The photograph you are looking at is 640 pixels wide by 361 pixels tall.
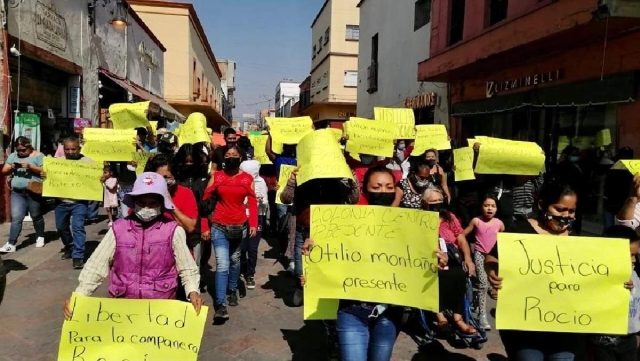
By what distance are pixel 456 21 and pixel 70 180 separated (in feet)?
38.5

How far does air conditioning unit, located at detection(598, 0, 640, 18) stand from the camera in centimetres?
652

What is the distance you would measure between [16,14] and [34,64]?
5.00 ft

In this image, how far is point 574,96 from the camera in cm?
873

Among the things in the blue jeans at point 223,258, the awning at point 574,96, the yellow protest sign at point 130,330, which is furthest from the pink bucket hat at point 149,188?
the awning at point 574,96

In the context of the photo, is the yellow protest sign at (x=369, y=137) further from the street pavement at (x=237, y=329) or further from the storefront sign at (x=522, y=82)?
the storefront sign at (x=522, y=82)

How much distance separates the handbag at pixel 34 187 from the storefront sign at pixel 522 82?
8.83 m

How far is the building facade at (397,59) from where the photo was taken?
16328mm

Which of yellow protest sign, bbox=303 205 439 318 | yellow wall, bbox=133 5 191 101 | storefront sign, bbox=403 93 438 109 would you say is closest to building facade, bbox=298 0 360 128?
yellow wall, bbox=133 5 191 101

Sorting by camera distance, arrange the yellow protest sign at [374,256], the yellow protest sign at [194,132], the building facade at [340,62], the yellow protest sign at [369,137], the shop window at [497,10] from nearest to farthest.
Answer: the yellow protest sign at [374,256]
the yellow protest sign at [369,137]
the yellow protest sign at [194,132]
the shop window at [497,10]
the building facade at [340,62]

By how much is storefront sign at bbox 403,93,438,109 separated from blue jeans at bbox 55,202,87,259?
1152 centimetres

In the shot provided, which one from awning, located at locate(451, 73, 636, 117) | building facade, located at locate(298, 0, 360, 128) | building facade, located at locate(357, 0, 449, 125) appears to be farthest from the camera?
building facade, located at locate(298, 0, 360, 128)

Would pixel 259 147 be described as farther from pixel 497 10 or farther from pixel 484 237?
pixel 497 10

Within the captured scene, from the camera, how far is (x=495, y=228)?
448 centimetres

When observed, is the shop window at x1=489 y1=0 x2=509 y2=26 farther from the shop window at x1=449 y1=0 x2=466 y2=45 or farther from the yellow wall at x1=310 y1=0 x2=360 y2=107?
the yellow wall at x1=310 y1=0 x2=360 y2=107
